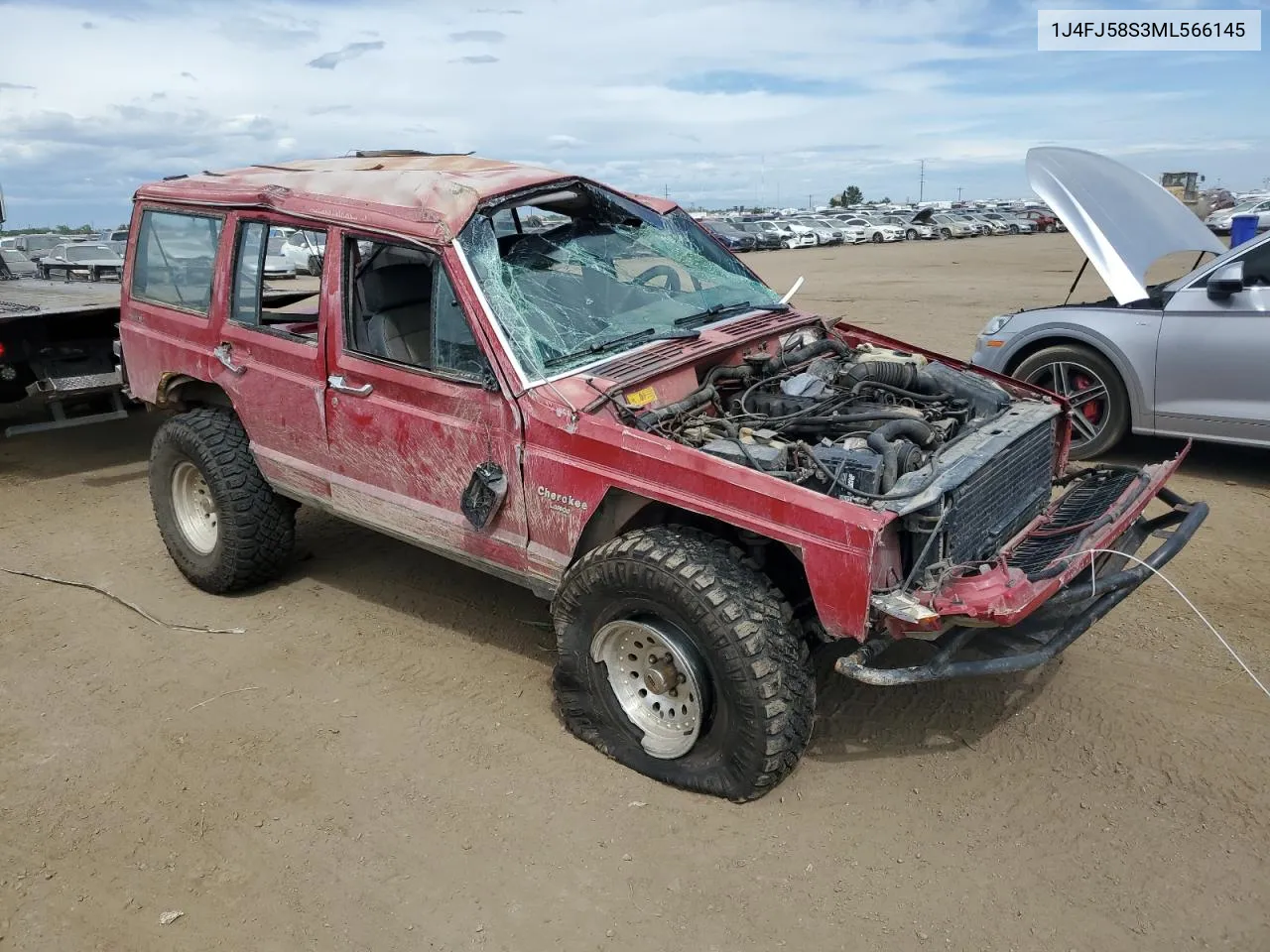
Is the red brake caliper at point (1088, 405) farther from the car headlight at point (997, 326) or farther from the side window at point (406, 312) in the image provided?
the side window at point (406, 312)

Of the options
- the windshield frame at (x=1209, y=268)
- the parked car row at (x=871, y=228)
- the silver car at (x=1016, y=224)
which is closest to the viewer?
the windshield frame at (x=1209, y=268)

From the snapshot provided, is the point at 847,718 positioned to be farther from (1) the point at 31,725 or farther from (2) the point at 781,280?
(2) the point at 781,280

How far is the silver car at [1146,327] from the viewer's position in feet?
18.9

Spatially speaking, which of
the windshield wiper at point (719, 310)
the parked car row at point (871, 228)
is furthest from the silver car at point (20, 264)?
the parked car row at point (871, 228)

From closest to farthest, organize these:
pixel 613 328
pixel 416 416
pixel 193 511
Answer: pixel 416 416
pixel 613 328
pixel 193 511

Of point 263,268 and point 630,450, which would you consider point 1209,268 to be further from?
point 263,268

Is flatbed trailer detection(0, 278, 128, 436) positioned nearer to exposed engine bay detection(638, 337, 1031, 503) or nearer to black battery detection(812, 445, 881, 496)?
exposed engine bay detection(638, 337, 1031, 503)

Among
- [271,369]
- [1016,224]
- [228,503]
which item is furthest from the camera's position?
[1016,224]

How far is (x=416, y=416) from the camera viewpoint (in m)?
3.98

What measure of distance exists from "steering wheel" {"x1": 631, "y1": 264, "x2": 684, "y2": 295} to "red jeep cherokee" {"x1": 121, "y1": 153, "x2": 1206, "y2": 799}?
0.02 meters

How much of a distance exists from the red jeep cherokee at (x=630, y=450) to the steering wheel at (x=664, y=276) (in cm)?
2

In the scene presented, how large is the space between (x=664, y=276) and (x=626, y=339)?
67cm

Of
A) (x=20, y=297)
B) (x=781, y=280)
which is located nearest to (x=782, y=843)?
(x=20, y=297)

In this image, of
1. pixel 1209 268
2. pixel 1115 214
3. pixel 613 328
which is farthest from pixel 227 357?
pixel 1209 268
